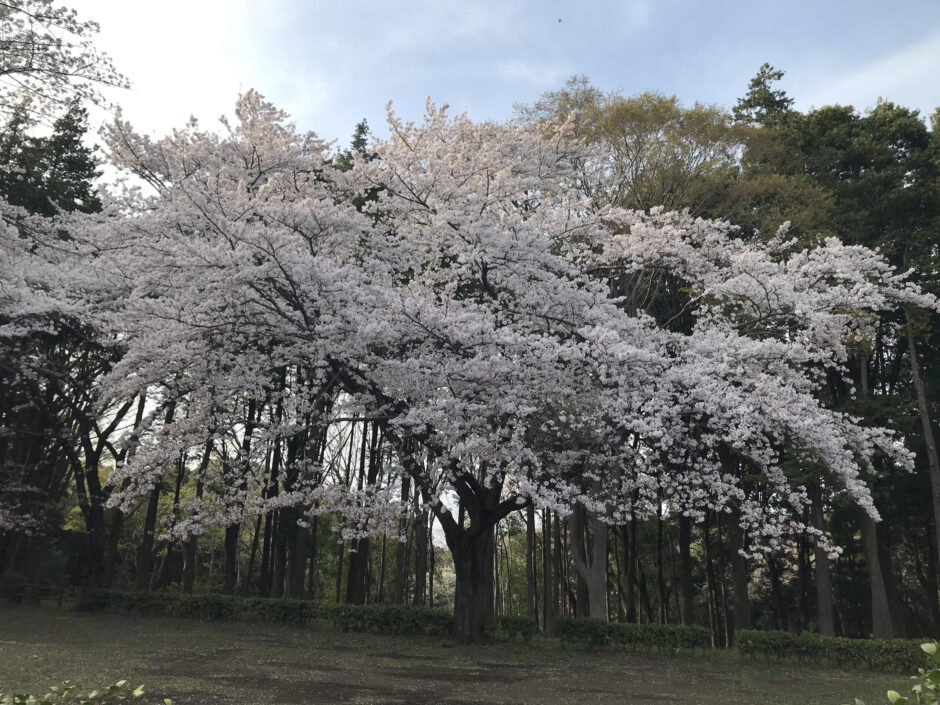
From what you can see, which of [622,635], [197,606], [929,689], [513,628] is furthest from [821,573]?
[929,689]

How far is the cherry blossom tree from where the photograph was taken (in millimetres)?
11219

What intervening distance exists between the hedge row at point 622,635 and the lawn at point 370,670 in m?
0.47

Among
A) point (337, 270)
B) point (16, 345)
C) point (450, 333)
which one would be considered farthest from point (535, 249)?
point (16, 345)

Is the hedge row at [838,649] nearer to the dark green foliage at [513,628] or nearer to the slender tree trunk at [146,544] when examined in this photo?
the dark green foliage at [513,628]

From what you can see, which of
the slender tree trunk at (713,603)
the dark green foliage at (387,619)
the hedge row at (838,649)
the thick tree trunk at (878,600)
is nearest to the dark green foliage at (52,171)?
the dark green foliage at (387,619)

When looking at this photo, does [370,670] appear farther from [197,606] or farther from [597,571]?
[197,606]

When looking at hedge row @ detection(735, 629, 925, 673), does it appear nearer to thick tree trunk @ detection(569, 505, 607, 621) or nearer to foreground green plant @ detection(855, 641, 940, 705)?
thick tree trunk @ detection(569, 505, 607, 621)

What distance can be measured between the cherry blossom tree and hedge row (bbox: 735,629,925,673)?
16.3 feet

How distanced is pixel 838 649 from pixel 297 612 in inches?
517

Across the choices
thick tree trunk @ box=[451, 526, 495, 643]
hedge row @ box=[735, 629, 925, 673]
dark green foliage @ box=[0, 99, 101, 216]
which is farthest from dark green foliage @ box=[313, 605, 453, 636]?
dark green foliage @ box=[0, 99, 101, 216]

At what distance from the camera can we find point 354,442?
2942 cm

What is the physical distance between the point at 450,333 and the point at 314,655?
646cm

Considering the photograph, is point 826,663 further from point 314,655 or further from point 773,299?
point 314,655

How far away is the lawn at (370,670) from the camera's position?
8914mm
